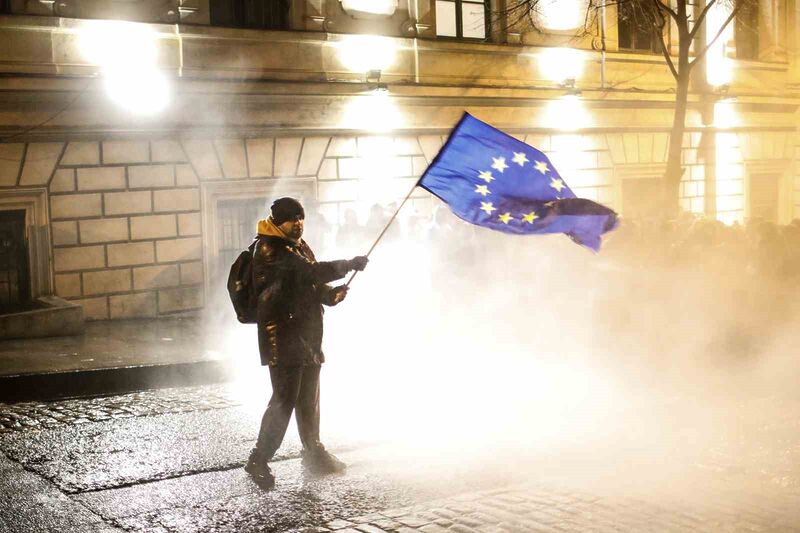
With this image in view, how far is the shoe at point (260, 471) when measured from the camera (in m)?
6.30

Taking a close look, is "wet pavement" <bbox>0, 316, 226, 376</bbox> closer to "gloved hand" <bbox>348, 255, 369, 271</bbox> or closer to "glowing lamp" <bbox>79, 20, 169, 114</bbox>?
"glowing lamp" <bbox>79, 20, 169, 114</bbox>

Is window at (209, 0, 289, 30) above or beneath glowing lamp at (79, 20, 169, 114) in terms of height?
above

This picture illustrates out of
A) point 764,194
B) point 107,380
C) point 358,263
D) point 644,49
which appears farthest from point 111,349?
point 764,194

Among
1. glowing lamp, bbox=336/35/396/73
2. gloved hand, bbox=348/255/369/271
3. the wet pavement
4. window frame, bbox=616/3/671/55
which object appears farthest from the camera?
window frame, bbox=616/3/671/55

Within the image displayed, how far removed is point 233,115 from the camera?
15.7 metres

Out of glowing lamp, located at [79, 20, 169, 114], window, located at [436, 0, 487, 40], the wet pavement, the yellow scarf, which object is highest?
window, located at [436, 0, 487, 40]

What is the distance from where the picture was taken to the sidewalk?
31.5ft

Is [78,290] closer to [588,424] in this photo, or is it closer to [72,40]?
[72,40]

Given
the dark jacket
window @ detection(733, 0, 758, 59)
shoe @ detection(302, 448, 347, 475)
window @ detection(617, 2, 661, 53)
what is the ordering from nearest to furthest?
the dark jacket, shoe @ detection(302, 448, 347, 475), window @ detection(617, 2, 661, 53), window @ detection(733, 0, 758, 59)

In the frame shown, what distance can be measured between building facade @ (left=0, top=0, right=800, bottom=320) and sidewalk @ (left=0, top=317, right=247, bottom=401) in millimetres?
2292

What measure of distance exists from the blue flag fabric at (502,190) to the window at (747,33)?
1915cm

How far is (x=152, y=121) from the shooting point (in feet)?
48.8

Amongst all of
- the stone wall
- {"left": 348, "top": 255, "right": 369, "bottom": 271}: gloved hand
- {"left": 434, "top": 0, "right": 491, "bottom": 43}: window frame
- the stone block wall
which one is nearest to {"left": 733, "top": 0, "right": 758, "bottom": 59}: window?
{"left": 434, "top": 0, "right": 491, "bottom": 43}: window frame

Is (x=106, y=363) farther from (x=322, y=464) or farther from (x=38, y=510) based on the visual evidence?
(x=38, y=510)
